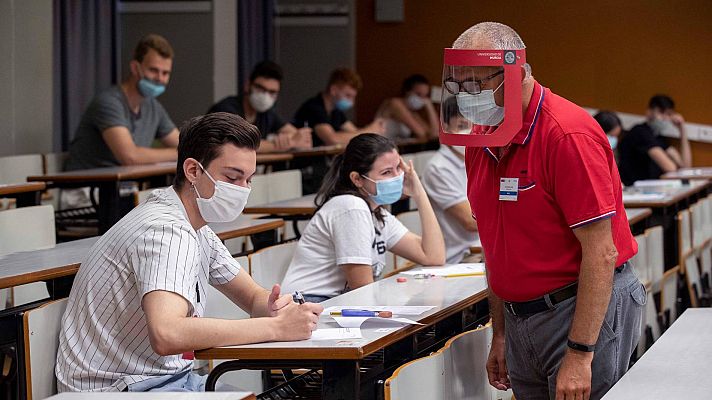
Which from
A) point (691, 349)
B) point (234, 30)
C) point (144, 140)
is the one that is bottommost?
point (691, 349)

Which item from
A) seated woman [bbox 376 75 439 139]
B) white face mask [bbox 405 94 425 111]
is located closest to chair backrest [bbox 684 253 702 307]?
seated woman [bbox 376 75 439 139]

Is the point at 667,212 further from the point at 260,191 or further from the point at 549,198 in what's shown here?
the point at 549,198

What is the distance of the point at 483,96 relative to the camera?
8.48 ft

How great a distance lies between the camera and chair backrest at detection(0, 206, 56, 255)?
3.91 metres

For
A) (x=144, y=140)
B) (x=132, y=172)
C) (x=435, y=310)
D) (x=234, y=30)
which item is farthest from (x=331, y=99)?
(x=435, y=310)

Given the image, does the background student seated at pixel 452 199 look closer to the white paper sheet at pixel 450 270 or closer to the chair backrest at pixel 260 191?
the white paper sheet at pixel 450 270

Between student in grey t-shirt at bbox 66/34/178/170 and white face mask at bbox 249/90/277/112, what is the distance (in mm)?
973

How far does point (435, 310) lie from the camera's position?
9.75 ft

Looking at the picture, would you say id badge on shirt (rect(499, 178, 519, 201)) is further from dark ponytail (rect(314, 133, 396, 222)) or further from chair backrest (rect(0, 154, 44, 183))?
chair backrest (rect(0, 154, 44, 183))

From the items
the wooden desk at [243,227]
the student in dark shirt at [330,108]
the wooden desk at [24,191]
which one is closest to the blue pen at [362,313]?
the wooden desk at [243,227]

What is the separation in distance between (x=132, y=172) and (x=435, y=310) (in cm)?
293

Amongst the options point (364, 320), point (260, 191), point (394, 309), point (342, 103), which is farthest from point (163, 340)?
point (342, 103)

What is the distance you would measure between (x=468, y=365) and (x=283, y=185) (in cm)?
346

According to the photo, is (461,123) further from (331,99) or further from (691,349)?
(331,99)
